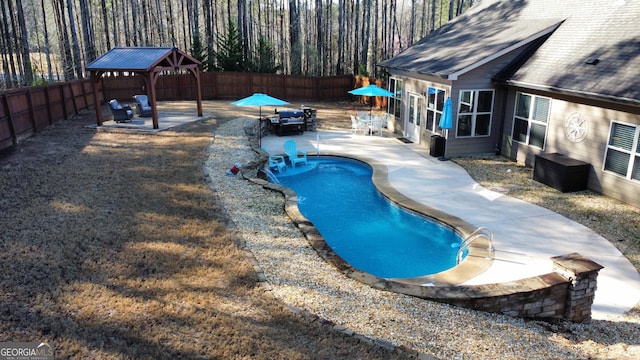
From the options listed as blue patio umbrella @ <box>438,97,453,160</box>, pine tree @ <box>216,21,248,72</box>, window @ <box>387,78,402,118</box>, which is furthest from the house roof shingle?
pine tree @ <box>216,21,248,72</box>

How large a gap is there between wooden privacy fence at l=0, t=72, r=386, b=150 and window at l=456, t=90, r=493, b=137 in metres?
9.33

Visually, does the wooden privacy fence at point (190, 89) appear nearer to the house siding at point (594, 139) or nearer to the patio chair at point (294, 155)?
the patio chair at point (294, 155)

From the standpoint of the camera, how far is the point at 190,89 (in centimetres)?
2548

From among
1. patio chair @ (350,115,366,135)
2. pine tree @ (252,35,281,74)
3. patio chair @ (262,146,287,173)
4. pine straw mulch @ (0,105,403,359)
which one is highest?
pine tree @ (252,35,281,74)

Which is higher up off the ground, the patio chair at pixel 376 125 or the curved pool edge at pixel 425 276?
the patio chair at pixel 376 125

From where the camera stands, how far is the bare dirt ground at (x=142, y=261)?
4.78 metres

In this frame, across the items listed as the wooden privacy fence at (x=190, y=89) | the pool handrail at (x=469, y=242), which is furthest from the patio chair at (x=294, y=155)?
the wooden privacy fence at (x=190, y=89)

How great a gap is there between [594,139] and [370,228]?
6.02 metres

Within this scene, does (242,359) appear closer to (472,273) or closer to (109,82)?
(472,273)

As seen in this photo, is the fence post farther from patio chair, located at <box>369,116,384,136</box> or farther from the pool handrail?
the pool handrail

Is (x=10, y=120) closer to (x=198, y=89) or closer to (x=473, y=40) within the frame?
(x=198, y=89)

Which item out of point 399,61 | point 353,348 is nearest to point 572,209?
point 353,348

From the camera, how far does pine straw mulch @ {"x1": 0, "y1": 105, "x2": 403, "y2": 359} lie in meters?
4.75

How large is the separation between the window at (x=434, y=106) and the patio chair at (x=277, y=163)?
5.20m
